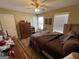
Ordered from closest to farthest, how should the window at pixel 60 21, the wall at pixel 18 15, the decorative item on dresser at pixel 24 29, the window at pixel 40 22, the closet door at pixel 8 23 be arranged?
the window at pixel 60 21
the closet door at pixel 8 23
the wall at pixel 18 15
the decorative item on dresser at pixel 24 29
the window at pixel 40 22

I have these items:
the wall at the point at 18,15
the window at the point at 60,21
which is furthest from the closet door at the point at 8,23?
the window at the point at 60,21

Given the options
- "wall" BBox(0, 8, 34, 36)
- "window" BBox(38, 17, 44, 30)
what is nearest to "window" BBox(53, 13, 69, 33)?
"window" BBox(38, 17, 44, 30)

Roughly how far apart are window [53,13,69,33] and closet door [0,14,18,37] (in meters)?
3.02

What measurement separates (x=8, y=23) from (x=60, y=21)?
3.59 metres

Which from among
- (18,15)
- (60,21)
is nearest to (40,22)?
(18,15)

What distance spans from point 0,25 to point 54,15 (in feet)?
11.9

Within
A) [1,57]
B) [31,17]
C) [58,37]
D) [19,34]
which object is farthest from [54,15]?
[1,57]

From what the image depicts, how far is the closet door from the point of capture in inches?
209

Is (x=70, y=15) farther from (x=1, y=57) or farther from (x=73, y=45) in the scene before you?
(x=1, y=57)

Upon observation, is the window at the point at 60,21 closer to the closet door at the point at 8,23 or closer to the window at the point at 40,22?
the window at the point at 40,22

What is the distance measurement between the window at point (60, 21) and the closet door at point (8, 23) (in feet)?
9.92

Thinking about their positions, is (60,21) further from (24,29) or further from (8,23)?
(8,23)

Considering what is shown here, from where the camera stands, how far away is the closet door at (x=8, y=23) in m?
5.31

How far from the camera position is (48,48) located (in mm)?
2533
